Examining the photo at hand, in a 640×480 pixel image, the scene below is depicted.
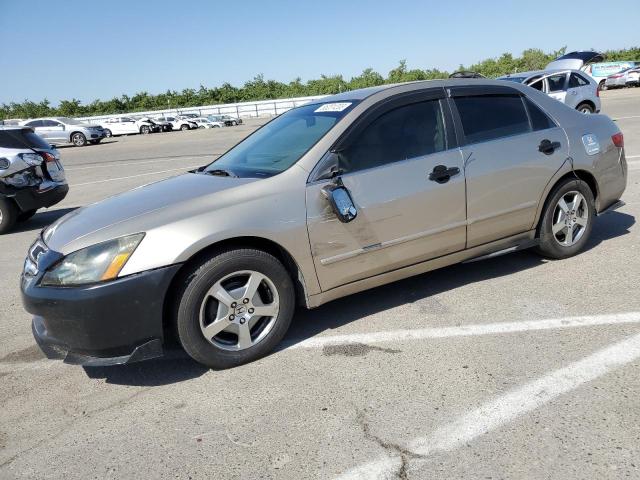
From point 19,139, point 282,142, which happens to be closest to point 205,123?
point 19,139

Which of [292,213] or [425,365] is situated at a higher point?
[292,213]

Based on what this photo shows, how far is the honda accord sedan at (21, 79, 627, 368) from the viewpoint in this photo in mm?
2936

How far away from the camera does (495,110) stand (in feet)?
13.7

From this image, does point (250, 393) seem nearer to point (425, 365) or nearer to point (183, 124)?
point (425, 365)

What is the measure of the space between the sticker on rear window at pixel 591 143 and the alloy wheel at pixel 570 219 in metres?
0.38

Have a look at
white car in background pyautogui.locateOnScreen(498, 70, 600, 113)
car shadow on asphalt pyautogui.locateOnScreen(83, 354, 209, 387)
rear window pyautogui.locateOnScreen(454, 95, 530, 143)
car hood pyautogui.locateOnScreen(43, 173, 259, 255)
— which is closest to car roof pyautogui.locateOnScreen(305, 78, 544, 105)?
rear window pyautogui.locateOnScreen(454, 95, 530, 143)

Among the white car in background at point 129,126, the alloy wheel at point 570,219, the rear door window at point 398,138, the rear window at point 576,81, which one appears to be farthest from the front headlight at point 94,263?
the white car in background at point 129,126

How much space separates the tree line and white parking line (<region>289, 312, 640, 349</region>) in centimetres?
5949

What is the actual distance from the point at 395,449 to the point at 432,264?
1.75m

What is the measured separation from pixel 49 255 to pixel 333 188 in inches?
67.5

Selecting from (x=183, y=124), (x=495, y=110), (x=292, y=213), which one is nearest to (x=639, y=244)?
(x=495, y=110)

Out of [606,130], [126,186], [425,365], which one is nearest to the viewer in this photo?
[425,365]

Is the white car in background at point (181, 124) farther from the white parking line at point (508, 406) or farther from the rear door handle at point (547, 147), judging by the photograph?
the white parking line at point (508, 406)

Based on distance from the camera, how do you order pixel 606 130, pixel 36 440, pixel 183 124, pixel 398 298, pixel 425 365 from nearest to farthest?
pixel 36 440
pixel 425 365
pixel 398 298
pixel 606 130
pixel 183 124
